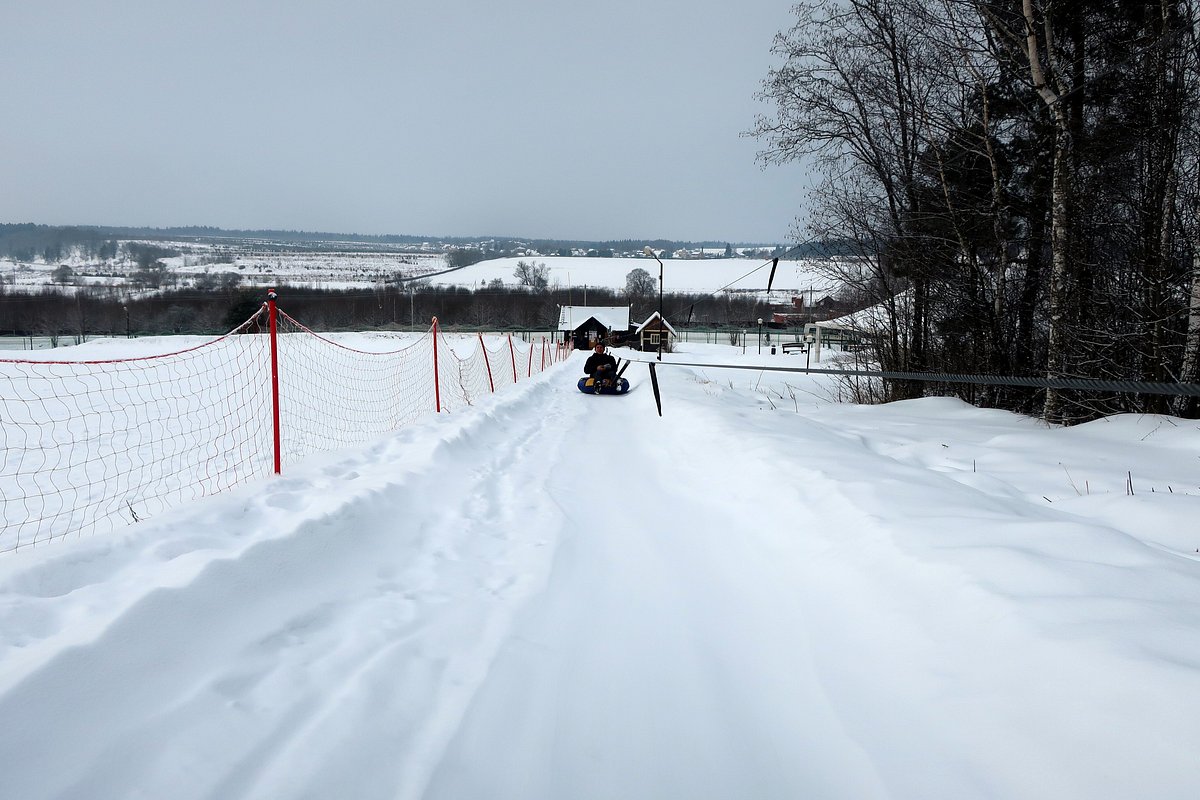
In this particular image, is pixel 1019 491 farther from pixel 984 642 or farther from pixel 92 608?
pixel 92 608

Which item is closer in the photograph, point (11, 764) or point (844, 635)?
point (11, 764)

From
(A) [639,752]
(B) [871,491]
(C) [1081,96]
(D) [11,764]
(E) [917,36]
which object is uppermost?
(E) [917,36]

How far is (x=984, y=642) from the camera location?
2680 mm

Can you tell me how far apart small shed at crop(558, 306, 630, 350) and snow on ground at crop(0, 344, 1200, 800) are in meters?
59.2

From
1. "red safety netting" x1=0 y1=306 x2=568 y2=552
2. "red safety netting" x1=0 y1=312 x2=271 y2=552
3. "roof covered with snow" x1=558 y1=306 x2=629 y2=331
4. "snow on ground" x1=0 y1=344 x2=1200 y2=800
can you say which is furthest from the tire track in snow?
"roof covered with snow" x1=558 y1=306 x2=629 y2=331

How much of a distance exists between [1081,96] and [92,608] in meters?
12.9

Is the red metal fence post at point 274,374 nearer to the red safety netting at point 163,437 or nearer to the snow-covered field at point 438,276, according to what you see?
the red safety netting at point 163,437

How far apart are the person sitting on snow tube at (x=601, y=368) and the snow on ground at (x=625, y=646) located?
9.72 meters

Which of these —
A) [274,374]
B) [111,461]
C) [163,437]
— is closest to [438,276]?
[163,437]

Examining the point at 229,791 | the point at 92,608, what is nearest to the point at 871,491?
the point at 229,791

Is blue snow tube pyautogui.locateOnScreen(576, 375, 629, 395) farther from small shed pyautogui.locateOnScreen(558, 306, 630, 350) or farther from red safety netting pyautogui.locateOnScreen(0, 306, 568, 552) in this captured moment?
small shed pyautogui.locateOnScreen(558, 306, 630, 350)

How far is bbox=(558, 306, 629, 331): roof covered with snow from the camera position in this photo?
67625 mm

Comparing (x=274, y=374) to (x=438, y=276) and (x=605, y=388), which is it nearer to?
(x=605, y=388)

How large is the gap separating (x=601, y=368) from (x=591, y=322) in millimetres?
52069
